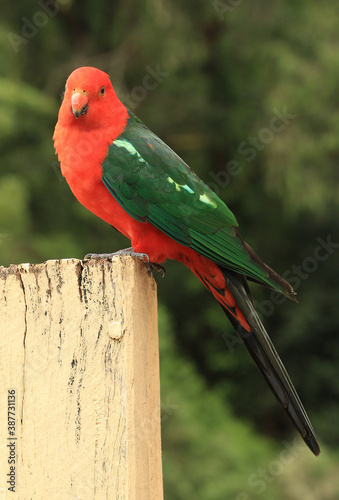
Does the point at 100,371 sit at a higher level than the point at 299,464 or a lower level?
lower

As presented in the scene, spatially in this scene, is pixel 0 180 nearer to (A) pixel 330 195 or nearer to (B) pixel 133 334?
(A) pixel 330 195

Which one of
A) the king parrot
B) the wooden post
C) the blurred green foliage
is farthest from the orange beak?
the blurred green foliage

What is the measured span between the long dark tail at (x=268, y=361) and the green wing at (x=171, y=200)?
3.8 inches

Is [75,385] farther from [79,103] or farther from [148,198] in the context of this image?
[79,103]

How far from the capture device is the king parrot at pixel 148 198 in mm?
2766

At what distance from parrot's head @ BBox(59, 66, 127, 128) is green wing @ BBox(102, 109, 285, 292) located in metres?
0.13

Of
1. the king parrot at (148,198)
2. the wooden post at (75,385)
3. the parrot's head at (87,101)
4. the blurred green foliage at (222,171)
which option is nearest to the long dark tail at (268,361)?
the king parrot at (148,198)

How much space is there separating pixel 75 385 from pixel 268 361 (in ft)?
3.49

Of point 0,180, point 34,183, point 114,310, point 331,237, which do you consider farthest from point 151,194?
point 331,237

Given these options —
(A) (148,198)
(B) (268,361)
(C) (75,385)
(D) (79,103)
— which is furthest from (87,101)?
(C) (75,385)

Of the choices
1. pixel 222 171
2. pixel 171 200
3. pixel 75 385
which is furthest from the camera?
pixel 222 171

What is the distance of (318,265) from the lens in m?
9.05

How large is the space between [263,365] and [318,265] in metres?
6.74

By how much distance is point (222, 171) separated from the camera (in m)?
8.95
